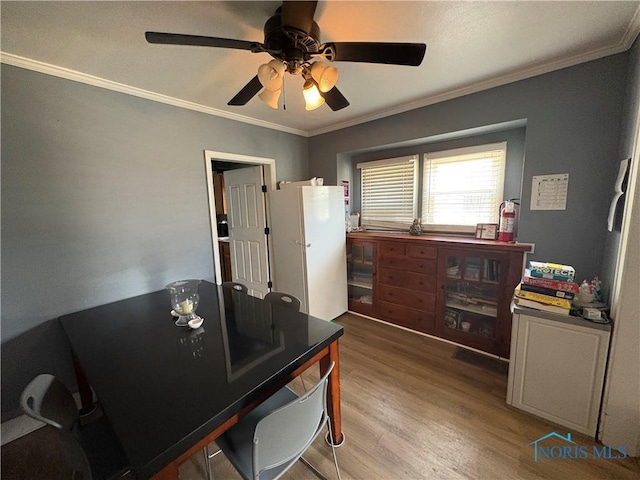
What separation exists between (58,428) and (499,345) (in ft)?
9.40

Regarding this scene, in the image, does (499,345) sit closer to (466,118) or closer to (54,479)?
(466,118)

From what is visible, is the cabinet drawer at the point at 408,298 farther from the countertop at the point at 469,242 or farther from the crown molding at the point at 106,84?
the crown molding at the point at 106,84

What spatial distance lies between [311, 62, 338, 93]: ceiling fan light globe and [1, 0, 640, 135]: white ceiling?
296 millimetres

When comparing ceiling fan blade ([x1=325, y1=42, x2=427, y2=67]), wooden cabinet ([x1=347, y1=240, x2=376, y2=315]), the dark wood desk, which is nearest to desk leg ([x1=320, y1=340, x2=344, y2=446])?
the dark wood desk

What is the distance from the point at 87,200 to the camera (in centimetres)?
190

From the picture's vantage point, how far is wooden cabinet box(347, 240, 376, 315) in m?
3.13

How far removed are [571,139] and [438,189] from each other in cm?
114

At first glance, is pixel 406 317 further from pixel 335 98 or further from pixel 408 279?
pixel 335 98

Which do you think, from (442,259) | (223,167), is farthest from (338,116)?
(223,167)

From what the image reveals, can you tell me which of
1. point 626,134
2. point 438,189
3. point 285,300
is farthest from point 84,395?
point 626,134

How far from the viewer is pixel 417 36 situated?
1506 millimetres

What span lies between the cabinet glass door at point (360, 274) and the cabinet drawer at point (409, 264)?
24 cm

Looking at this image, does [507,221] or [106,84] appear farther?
[507,221]

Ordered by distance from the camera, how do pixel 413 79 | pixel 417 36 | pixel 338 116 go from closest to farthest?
pixel 417 36 → pixel 413 79 → pixel 338 116
